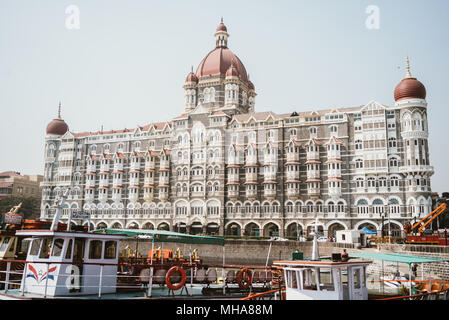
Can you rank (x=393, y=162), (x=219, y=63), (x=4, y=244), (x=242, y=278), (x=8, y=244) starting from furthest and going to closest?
(x=219, y=63) → (x=393, y=162) → (x=4, y=244) → (x=8, y=244) → (x=242, y=278)

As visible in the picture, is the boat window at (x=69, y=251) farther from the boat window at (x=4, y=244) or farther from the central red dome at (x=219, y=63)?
the central red dome at (x=219, y=63)

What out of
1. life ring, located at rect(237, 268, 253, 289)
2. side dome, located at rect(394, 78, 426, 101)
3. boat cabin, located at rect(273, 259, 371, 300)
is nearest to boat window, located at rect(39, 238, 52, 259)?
life ring, located at rect(237, 268, 253, 289)

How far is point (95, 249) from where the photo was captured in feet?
53.4

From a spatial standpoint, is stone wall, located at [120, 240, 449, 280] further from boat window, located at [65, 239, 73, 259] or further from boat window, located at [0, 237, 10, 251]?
boat window, located at [65, 239, 73, 259]

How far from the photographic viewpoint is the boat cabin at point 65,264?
Result: 15.1m

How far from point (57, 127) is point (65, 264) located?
71.7 m

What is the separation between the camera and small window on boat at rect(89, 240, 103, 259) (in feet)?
52.9

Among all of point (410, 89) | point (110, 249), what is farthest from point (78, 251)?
point (410, 89)

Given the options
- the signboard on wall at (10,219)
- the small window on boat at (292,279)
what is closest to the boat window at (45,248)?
the signboard on wall at (10,219)

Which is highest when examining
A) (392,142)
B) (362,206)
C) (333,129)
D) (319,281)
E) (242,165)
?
(333,129)

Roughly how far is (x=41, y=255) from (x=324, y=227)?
47490 mm

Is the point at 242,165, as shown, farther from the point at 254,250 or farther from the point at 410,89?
the point at 410,89
